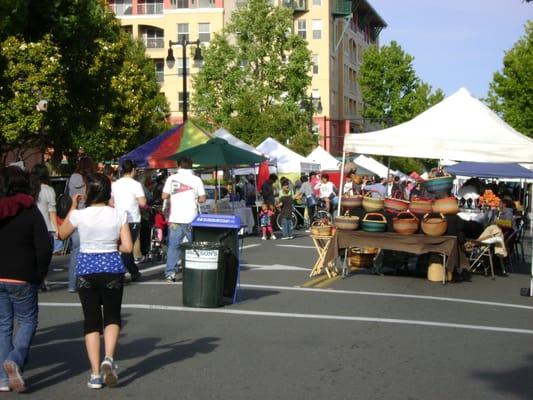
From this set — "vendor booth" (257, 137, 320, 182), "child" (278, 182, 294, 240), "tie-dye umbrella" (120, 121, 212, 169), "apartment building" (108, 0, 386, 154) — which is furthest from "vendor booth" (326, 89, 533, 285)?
"apartment building" (108, 0, 386, 154)

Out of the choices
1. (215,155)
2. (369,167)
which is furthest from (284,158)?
(369,167)

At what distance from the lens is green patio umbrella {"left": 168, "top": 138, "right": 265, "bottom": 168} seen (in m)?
21.6

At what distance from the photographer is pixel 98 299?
23.4 ft

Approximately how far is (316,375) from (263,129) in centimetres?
4605

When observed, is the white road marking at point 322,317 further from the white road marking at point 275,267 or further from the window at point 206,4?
the window at point 206,4

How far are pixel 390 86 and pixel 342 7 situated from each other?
36.9 ft

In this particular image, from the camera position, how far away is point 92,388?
23.5 feet

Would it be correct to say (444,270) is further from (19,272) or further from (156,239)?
(19,272)

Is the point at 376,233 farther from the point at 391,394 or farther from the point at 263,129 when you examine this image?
the point at 263,129

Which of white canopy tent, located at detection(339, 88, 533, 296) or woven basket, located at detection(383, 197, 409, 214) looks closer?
white canopy tent, located at detection(339, 88, 533, 296)

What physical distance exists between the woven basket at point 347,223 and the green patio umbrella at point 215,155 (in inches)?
258

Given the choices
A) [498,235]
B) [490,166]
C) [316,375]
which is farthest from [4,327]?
[490,166]

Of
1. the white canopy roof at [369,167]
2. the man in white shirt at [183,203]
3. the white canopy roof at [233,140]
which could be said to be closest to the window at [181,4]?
the white canopy roof at [369,167]

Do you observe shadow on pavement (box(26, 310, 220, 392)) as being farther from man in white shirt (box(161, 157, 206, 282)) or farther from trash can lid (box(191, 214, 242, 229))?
man in white shirt (box(161, 157, 206, 282))
